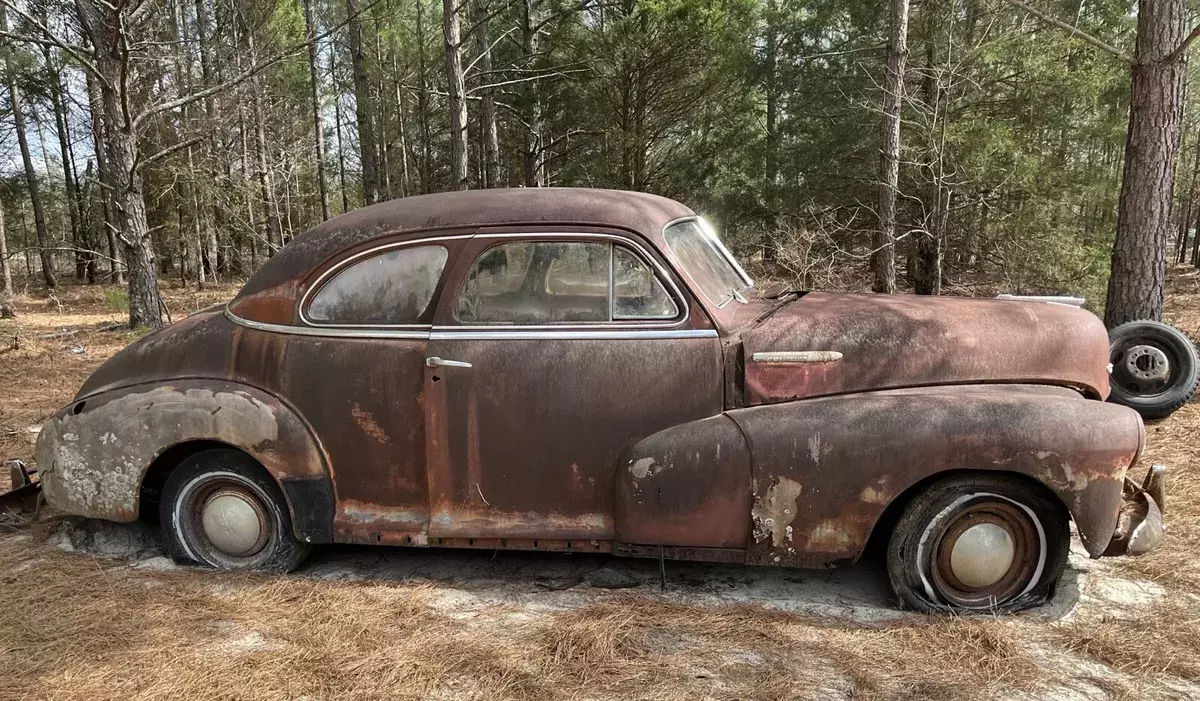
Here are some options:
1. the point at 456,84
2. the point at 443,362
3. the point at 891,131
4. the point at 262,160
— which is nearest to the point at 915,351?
the point at 443,362

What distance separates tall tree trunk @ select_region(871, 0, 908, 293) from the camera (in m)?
10.7

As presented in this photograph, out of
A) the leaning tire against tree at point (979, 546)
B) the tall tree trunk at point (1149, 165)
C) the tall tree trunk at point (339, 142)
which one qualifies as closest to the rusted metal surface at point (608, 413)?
the leaning tire against tree at point (979, 546)

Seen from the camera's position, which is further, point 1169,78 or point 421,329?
point 1169,78

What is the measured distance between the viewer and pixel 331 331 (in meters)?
3.46

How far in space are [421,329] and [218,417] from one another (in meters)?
1.08

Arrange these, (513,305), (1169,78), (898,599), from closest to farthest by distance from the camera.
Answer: (898,599) < (513,305) < (1169,78)

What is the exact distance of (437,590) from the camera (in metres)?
3.40

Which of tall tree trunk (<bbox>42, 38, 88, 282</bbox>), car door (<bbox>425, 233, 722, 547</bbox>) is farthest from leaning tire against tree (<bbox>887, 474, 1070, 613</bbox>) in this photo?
tall tree trunk (<bbox>42, 38, 88, 282</bbox>)

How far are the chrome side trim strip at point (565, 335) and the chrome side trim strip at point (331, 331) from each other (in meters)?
0.12

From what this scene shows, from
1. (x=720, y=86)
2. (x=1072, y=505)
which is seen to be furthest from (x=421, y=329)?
(x=720, y=86)

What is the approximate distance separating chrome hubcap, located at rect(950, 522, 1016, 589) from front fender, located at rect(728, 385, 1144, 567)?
28cm

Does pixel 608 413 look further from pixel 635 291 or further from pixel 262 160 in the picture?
pixel 262 160

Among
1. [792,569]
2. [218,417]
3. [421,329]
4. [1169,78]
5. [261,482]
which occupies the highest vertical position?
[1169,78]

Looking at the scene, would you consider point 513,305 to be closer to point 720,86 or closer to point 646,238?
point 646,238
